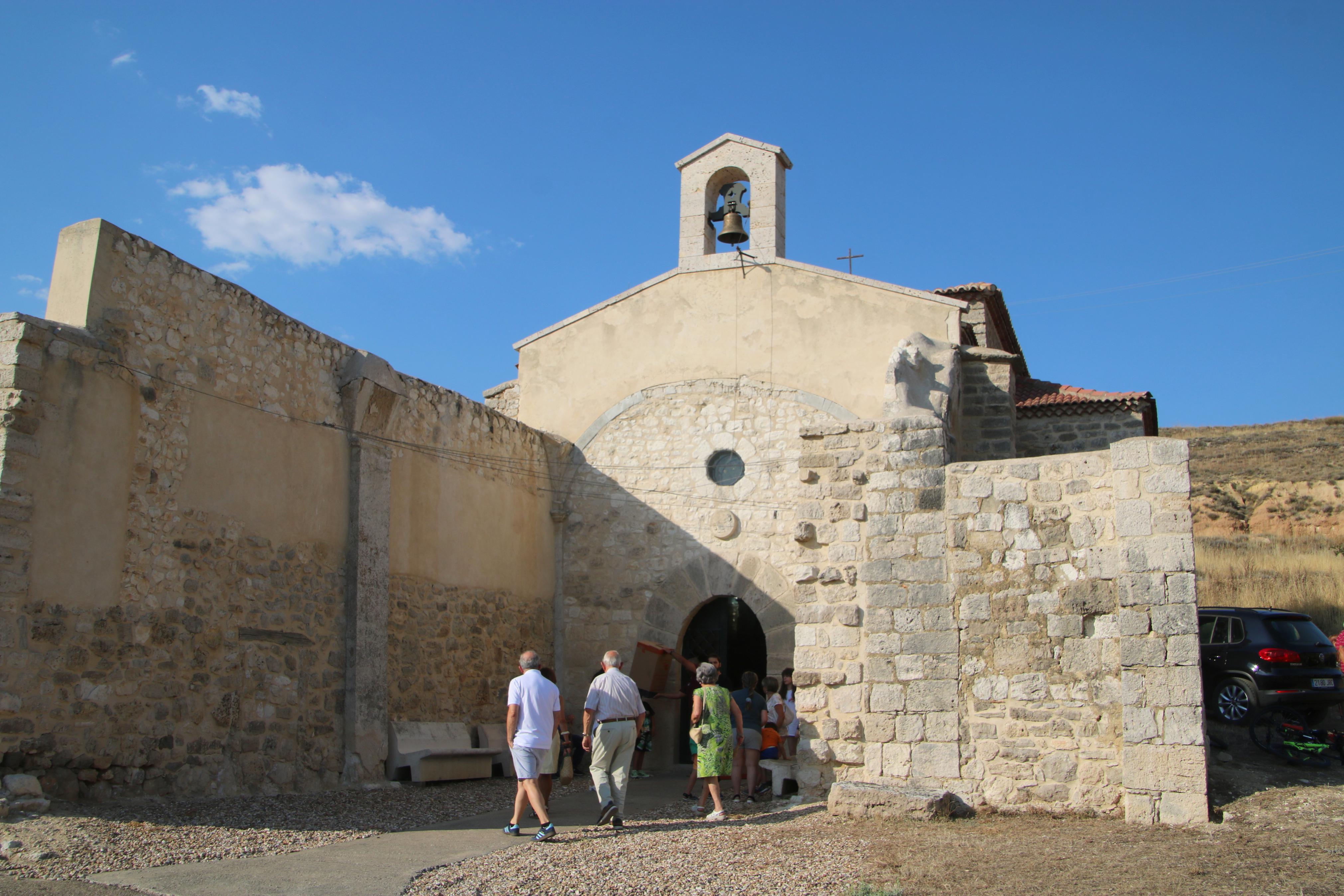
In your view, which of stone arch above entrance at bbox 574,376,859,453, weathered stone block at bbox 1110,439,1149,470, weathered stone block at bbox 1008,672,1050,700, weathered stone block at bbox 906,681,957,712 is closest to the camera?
weathered stone block at bbox 1110,439,1149,470

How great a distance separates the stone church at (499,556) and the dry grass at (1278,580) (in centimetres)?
700

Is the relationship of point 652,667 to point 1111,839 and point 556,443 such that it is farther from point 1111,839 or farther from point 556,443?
point 1111,839

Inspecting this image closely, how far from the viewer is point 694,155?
Result: 13305 millimetres

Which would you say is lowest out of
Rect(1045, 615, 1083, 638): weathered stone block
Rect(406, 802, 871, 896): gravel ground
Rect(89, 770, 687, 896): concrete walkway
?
Rect(89, 770, 687, 896): concrete walkway

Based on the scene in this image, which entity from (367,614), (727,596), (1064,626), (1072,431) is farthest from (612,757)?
(1072,431)

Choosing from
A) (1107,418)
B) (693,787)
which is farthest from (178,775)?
(1107,418)

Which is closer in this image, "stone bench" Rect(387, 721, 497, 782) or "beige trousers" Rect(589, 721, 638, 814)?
"beige trousers" Rect(589, 721, 638, 814)

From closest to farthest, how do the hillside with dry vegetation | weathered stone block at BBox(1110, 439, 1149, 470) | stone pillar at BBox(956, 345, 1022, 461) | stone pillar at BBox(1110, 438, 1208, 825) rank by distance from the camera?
1. stone pillar at BBox(1110, 438, 1208, 825)
2. weathered stone block at BBox(1110, 439, 1149, 470)
3. stone pillar at BBox(956, 345, 1022, 461)
4. the hillside with dry vegetation

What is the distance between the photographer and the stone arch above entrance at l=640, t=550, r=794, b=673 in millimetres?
11867

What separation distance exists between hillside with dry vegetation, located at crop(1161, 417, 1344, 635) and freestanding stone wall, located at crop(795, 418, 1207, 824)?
218 inches

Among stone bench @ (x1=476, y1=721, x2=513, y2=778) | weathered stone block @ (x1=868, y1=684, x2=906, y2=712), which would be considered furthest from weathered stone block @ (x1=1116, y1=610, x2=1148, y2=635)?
stone bench @ (x1=476, y1=721, x2=513, y2=778)

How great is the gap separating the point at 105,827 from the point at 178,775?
1498mm

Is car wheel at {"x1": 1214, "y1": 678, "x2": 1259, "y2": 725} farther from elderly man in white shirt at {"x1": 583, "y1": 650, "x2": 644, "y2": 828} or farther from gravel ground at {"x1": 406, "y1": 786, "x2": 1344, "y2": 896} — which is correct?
elderly man in white shirt at {"x1": 583, "y1": 650, "x2": 644, "y2": 828}

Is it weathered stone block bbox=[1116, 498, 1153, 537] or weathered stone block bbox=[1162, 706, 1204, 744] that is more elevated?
weathered stone block bbox=[1116, 498, 1153, 537]
